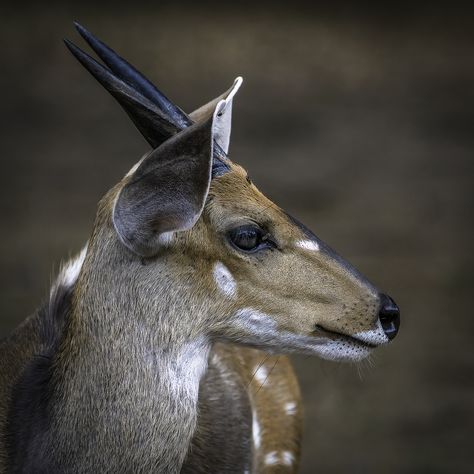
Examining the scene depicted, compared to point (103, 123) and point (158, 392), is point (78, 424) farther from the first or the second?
point (103, 123)

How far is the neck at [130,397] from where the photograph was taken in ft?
10.8

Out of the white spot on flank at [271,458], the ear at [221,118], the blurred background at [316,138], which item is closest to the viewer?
the ear at [221,118]

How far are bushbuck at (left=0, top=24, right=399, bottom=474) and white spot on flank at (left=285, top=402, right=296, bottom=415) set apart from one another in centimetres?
128

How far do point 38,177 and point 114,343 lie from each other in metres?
5.53

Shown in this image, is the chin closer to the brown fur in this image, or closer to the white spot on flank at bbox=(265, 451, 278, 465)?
the brown fur

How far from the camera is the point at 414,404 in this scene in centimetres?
662

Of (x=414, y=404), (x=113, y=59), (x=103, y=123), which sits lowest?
(x=113, y=59)

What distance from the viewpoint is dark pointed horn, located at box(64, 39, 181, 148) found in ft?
10.8

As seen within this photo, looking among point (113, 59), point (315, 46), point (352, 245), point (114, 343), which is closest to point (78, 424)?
point (114, 343)

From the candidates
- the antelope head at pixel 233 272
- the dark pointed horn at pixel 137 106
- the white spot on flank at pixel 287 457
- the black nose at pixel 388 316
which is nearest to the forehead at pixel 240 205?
the antelope head at pixel 233 272

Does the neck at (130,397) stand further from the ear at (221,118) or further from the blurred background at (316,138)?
the blurred background at (316,138)

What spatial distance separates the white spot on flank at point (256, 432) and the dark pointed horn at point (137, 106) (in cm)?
140

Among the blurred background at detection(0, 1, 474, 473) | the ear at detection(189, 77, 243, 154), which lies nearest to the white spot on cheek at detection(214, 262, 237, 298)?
the ear at detection(189, 77, 243, 154)

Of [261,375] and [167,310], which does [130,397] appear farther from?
[261,375]
